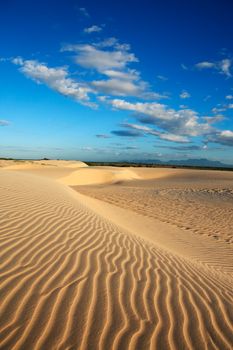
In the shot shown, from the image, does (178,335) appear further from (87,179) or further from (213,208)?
(87,179)

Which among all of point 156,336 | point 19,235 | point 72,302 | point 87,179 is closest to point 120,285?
point 72,302

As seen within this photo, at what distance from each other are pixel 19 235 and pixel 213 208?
40.8 feet

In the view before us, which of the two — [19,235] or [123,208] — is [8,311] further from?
[123,208]

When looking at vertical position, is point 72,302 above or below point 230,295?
above

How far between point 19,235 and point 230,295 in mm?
4068

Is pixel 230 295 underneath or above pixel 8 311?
underneath

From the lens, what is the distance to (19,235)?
563cm

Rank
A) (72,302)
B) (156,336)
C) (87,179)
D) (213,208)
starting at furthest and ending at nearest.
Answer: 1. (87,179)
2. (213,208)
3. (72,302)
4. (156,336)

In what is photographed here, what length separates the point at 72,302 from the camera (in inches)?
135

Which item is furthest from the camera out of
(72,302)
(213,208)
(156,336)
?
(213,208)

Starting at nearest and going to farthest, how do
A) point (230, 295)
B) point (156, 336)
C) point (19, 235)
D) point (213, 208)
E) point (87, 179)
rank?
point (156, 336) < point (230, 295) < point (19, 235) < point (213, 208) < point (87, 179)

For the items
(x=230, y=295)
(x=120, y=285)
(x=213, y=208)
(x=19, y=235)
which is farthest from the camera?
(x=213, y=208)

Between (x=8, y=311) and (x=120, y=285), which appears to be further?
(x=120, y=285)

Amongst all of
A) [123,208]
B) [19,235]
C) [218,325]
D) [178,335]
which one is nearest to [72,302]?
[178,335]
